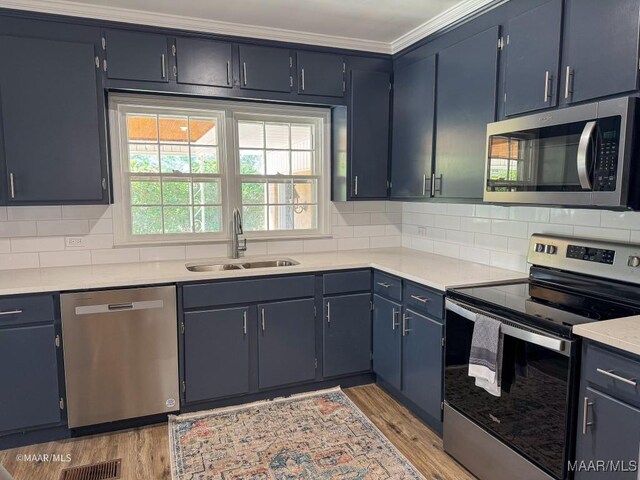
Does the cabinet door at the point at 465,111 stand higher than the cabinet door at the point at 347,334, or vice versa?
the cabinet door at the point at 465,111

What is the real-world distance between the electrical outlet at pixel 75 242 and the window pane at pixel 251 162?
1212 millimetres

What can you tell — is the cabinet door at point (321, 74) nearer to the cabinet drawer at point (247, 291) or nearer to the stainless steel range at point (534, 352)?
the cabinet drawer at point (247, 291)

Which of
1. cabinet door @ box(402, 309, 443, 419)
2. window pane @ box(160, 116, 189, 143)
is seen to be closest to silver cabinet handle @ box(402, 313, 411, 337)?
cabinet door @ box(402, 309, 443, 419)

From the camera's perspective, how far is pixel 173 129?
3252mm

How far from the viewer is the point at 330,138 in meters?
3.64

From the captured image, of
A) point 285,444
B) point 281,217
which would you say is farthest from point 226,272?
point 285,444

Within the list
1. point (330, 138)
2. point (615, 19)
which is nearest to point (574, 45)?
point (615, 19)

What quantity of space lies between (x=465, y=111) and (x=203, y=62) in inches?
67.5

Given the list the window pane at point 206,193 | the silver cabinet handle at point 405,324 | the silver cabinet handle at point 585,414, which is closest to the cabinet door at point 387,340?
the silver cabinet handle at point 405,324

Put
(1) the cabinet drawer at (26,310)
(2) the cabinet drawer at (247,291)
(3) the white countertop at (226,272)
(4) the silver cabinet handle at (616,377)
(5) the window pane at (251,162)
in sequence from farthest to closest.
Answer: (5) the window pane at (251,162) → (2) the cabinet drawer at (247,291) → (3) the white countertop at (226,272) → (1) the cabinet drawer at (26,310) → (4) the silver cabinet handle at (616,377)

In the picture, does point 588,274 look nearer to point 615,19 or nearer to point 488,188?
point 488,188

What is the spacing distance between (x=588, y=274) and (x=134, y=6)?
9.57ft

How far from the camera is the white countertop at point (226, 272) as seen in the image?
8.10ft

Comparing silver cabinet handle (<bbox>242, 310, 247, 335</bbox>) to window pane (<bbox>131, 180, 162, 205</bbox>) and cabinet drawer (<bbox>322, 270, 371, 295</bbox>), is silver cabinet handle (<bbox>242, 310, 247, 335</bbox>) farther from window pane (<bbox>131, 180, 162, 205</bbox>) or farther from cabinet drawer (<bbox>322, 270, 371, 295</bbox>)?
window pane (<bbox>131, 180, 162, 205</bbox>)
